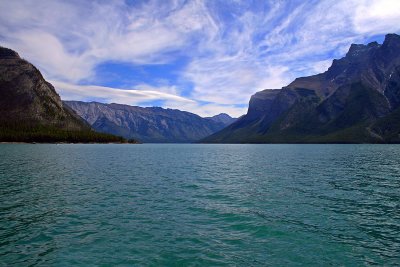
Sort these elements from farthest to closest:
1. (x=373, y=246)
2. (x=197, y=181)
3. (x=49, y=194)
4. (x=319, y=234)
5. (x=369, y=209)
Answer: (x=197, y=181)
(x=49, y=194)
(x=369, y=209)
(x=319, y=234)
(x=373, y=246)

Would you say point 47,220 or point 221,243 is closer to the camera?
point 221,243

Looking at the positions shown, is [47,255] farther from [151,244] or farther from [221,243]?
[221,243]

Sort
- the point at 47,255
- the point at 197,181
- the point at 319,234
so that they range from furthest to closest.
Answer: the point at 197,181 → the point at 319,234 → the point at 47,255

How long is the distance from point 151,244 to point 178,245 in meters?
2.17

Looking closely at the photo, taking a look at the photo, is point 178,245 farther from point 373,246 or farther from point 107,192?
point 107,192

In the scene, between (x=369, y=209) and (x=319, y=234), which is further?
(x=369, y=209)

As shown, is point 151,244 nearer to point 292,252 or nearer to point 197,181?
point 292,252

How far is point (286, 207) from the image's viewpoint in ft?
124

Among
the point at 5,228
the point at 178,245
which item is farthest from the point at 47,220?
the point at 178,245

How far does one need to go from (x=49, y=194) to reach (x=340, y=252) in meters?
38.8

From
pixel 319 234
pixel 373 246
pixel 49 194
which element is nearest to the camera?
pixel 373 246

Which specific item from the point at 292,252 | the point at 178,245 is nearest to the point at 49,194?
the point at 178,245

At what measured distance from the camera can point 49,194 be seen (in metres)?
45.2

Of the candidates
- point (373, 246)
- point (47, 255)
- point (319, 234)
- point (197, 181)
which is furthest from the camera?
point (197, 181)
